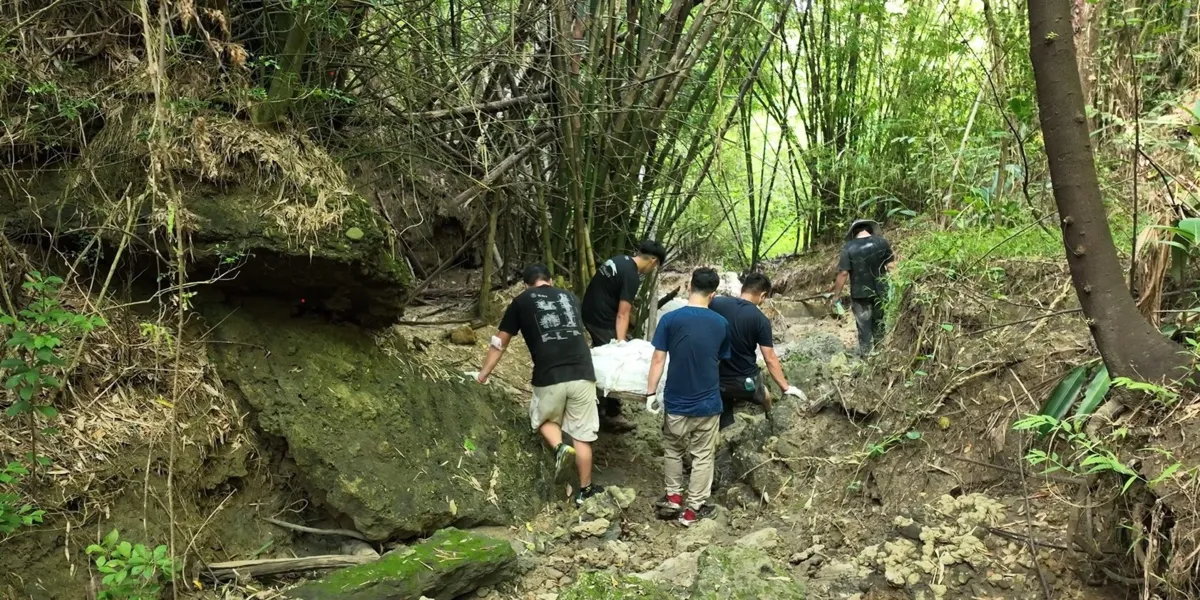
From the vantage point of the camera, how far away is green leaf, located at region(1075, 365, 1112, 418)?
2.82 m

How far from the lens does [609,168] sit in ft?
18.6

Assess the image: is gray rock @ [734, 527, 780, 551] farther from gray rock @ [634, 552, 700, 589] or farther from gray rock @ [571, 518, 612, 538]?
gray rock @ [571, 518, 612, 538]

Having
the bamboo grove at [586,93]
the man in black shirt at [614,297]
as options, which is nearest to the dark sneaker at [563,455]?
the man in black shirt at [614,297]

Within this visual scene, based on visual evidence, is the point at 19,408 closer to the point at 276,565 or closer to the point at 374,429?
the point at 276,565

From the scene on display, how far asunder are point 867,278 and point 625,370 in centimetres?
229

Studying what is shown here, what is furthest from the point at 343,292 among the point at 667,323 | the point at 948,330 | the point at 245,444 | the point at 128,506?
the point at 948,330

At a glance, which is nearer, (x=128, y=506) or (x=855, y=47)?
(x=128, y=506)

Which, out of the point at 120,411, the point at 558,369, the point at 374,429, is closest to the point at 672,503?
the point at 558,369

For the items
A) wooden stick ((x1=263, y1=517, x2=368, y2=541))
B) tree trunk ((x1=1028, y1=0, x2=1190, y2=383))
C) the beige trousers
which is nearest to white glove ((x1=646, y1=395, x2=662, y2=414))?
the beige trousers

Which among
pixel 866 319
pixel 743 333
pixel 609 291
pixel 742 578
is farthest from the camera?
pixel 866 319

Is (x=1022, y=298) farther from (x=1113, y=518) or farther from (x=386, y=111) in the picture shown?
(x=386, y=111)

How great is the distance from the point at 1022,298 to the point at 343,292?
373 cm

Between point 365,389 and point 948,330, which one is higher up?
point 948,330

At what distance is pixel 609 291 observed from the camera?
5.31 meters
